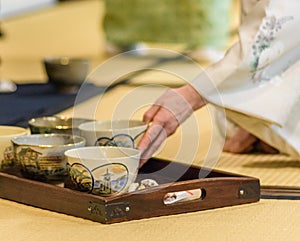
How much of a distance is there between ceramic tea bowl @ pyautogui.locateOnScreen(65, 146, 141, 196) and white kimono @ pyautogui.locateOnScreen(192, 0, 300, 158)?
1.55ft

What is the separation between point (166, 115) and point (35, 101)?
1144mm

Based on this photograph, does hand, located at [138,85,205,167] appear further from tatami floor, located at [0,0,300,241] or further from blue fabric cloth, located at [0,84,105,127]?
blue fabric cloth, located at [0,84,105,127]

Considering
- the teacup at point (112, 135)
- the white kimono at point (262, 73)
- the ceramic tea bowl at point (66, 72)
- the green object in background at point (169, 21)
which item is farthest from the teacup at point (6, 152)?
the green object in background at point (169, 21)

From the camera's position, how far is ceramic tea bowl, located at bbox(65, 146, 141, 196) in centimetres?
165

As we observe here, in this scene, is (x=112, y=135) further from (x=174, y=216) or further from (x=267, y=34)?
(x=267, y=34)

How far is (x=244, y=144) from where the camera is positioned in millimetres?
2283

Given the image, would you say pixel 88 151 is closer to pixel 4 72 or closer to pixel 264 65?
pixel 264 65

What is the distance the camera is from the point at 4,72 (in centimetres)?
389

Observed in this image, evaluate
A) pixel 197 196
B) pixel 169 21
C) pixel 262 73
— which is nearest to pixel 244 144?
pixel 262 73

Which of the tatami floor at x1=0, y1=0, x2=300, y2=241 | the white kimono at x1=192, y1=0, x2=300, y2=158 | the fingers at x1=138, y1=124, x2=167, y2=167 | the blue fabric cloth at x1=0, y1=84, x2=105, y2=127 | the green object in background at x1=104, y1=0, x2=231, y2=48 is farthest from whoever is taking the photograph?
the green object in background at x1=104, y1=0, x2=231, y2=48

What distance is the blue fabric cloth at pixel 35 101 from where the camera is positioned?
2.75 metres

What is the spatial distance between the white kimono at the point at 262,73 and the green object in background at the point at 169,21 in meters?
2.36

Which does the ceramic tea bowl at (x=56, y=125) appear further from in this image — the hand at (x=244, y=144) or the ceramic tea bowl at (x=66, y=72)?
the ceramic tea bowl at (x=66, y=72)

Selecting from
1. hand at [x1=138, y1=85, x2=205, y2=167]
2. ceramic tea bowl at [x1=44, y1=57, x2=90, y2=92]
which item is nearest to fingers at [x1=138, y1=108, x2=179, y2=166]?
hand at [x1=138, y1=85, x2=205, y2=167]
